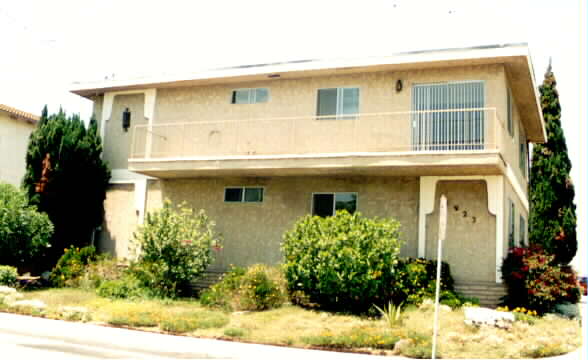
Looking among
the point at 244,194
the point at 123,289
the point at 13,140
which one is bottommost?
the point at 123,289

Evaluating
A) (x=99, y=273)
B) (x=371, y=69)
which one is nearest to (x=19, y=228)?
(x=99, y=273)

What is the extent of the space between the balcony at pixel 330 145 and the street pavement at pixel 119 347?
6.36 meters

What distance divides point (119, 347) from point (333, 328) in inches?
181

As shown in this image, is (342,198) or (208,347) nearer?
(208,347)

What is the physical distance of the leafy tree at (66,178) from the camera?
19438 millimetres

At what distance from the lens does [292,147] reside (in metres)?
18.2

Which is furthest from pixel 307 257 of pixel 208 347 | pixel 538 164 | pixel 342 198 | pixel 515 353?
pixel 538 164

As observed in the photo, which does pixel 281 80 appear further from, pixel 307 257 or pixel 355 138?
pixel 307 257

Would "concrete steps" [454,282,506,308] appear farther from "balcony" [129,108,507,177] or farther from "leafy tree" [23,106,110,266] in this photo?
"leafy tree" [23,106,110,266]

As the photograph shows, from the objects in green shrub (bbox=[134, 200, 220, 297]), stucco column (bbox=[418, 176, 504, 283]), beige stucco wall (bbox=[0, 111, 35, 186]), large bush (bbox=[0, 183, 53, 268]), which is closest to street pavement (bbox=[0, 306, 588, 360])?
green shrub (bbox=[134, 200, 220, 297])

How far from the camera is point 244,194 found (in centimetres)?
1923

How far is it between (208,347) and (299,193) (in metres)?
8.17

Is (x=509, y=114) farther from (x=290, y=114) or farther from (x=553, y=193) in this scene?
(x=553, y=193)

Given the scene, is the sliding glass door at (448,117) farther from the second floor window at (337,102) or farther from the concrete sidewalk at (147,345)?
the concrete sidewalk at (147,345)
